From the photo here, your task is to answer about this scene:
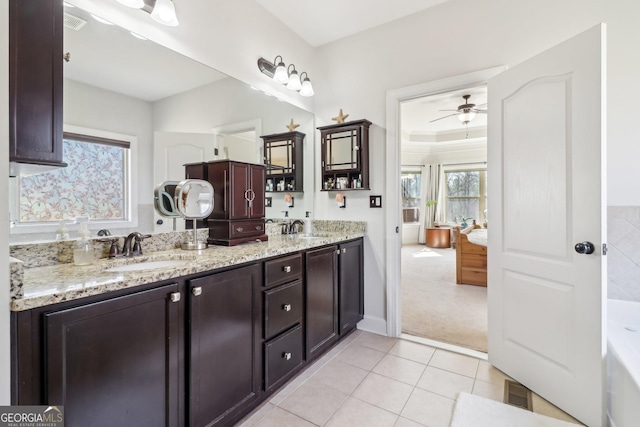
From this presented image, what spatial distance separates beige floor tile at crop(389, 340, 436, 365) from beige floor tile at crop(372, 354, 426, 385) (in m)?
0.06

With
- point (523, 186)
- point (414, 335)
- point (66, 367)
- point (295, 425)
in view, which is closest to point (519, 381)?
point (414, 335)

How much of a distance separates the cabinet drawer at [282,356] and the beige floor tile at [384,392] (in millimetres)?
437

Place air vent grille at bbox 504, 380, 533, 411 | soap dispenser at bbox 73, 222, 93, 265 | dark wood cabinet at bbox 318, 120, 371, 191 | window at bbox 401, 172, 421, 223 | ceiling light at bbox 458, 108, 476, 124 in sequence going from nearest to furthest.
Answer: soap dispenser at bbox 73, 222, 93, 265 < air vent grille at bbox 504, 380, 533, 411 < dark wood cabinet at bbox 318, 120, 371, 191 < ceiling light at bbox 458, 108, 476, 124 < window at bbox 401, 172, 421, 223

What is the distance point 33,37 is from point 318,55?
256cm

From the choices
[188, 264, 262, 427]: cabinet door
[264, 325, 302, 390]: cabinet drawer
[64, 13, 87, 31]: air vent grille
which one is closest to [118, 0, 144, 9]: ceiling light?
[64, 13, 87, 31]: air vent grille

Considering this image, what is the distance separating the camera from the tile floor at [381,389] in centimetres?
162

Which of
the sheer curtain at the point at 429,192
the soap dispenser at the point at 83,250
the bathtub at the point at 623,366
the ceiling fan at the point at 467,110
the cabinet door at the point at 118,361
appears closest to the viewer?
the cabinet door at the point at 118,361

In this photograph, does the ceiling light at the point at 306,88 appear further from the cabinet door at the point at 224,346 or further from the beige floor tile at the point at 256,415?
the beige floor tile at the point at 256,415

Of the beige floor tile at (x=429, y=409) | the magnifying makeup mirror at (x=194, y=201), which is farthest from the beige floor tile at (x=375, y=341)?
the magnifying makeup mirror at (x=194, y=201)

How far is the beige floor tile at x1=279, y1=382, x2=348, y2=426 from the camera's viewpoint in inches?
64.7

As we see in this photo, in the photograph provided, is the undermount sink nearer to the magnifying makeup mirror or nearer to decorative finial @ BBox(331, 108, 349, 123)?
the magnifying makeup mirror

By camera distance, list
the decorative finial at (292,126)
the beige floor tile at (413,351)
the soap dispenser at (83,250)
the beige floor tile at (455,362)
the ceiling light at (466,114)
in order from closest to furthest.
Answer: the soap dispenser at (83,250), the beige floor tile at (455,362), the beige floor tile at (413,351), the decorative finial at (292,126), the ceiling light at (466,114)

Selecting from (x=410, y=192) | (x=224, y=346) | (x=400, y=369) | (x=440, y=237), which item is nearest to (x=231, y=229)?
(x=224, y=346)

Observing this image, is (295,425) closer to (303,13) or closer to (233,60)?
(233,60)
